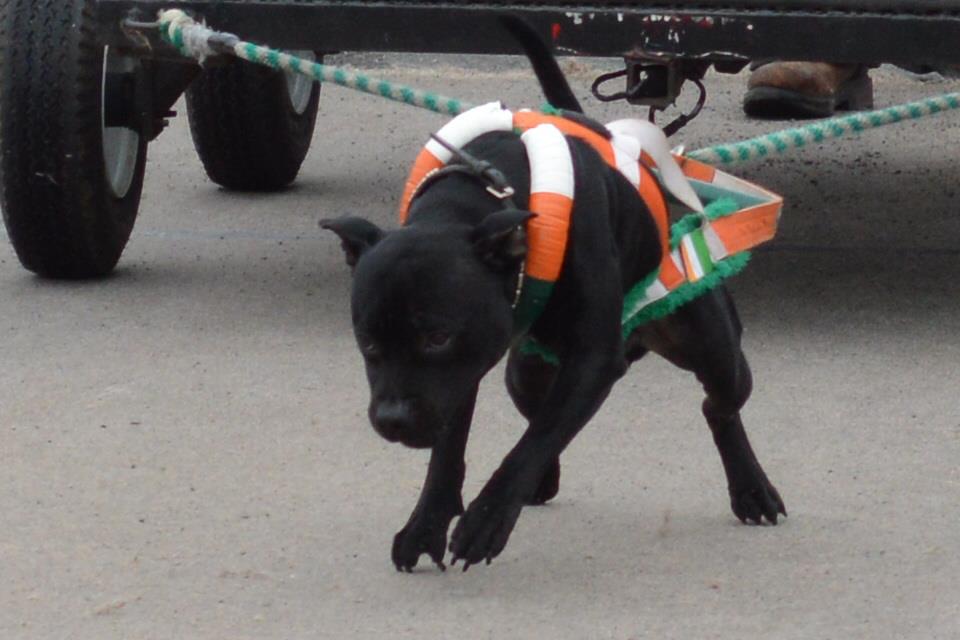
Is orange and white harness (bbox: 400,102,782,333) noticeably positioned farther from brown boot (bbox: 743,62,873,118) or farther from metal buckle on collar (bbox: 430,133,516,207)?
brown boot (bbox: 743,62,873,118)

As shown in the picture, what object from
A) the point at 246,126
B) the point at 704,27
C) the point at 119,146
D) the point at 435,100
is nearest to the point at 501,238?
the point at 435,100

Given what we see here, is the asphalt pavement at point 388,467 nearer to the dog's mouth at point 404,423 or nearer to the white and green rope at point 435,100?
the dog's mouth at point 404,423

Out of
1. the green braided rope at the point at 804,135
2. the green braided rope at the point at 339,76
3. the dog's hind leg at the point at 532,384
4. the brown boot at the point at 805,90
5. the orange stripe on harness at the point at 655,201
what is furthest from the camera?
the brown boot at the point at 805,90

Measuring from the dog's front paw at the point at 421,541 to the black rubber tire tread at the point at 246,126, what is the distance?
12.5ft

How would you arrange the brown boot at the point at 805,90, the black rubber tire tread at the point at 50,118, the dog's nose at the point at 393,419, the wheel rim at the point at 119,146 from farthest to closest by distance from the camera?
1. the brown boot at the point at 805,90
2. the wheel rim at the point at 119,146
3. the black rubber tire tread at the point at 50,118
4. the dog's nose at the point at 393,419

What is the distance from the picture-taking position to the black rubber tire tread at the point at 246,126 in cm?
725

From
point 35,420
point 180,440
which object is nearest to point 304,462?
point 180,440

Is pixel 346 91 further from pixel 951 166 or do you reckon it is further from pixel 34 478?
pixel 34 478

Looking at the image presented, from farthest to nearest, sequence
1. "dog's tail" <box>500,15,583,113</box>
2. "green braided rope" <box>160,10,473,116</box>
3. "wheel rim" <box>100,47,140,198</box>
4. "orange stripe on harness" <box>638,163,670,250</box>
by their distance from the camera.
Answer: "wheel rim" <box>100,47,140,198</box>, "green braided rope" <box>160,10,473,116</box>, "dog's tail" <box>500,15,583,113</box>, "orange stripe on harness" <box>638,163,670,250</box>

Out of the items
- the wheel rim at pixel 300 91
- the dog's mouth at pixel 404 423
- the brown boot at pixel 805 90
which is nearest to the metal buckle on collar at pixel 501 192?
the dog's mouth at pixel 404 423

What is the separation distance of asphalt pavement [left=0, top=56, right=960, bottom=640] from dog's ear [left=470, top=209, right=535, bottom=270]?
2.07 ft

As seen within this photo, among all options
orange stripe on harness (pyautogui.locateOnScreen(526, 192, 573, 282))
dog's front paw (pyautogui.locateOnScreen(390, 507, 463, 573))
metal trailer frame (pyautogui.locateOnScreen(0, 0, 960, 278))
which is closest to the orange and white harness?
orange stripe on harness (pyautogui.locateOnScreen(526, 192, 573, 282))

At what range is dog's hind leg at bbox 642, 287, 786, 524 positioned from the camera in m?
3.85

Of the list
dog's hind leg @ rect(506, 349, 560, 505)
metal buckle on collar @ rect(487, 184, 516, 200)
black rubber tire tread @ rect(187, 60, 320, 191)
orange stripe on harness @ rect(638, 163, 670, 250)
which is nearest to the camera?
metal buckle on collar @ rect(487, 184, 516, 200)
